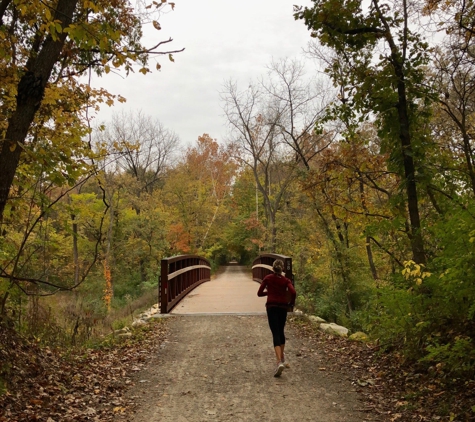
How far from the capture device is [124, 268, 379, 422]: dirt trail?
4168 millimetres

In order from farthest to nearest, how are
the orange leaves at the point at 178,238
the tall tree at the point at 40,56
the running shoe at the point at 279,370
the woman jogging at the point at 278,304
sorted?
the orange leaves at the point at 178,238 < the woman jogging at the point at 278,304 < the running shoe at the point at 279,370 < the tall tree at the point at 40,56

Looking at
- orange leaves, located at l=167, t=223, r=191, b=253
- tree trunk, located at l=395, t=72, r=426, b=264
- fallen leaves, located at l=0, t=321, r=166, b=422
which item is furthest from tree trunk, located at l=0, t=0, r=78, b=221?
orange leaves, located at l=167, t=223, r=191, b=253

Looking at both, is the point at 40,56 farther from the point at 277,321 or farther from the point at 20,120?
the point at 277,321

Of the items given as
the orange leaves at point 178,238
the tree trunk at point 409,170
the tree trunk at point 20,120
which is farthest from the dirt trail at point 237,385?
the orange leaves at point 178,238

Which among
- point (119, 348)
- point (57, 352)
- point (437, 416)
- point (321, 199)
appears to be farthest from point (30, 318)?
point (321, 199)

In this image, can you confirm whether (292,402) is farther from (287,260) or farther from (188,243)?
(188,243)

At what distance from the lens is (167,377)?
5410mm

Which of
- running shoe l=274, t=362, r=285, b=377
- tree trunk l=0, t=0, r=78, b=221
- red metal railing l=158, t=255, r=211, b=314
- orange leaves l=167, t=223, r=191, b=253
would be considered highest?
tree trunk l=0, t=0, r=78, b=221

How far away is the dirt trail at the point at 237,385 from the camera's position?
4.17 metres

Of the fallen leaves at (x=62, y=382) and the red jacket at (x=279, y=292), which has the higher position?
the red jacket at (x=279, y=292)

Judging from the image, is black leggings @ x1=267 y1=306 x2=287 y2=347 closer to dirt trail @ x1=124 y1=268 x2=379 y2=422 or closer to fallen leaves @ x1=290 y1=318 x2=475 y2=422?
dirt trail @ x1=124 y1=268 x2=379 y2=422

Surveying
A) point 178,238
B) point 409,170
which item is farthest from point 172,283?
point 178,238

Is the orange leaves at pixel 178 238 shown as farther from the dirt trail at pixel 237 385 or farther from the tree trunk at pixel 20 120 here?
the tree trunk at pixel 20 120

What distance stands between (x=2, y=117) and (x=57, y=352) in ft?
11.5
